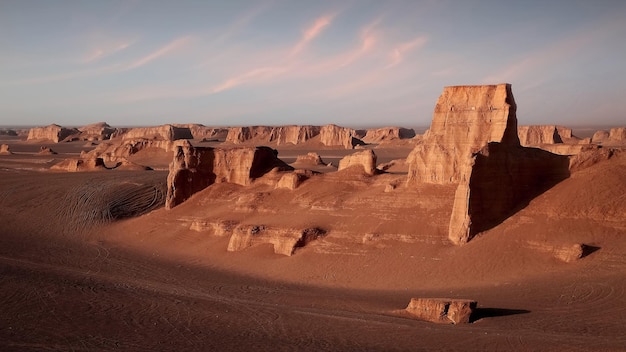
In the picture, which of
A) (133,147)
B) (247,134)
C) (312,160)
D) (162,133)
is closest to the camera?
(312,160)

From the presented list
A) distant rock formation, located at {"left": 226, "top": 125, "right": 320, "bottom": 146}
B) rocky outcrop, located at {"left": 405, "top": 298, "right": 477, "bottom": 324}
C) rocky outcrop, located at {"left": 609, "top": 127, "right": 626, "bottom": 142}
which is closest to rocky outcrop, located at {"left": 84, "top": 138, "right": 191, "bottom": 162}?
distant rock formation, located at {"left": 226, "top": 125, "right": 320, "bottom": 146}

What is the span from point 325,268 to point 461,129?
958 centimetres

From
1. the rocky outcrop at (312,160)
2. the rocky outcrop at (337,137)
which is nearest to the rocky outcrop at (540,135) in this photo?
the rocky outcrop at (312,160)

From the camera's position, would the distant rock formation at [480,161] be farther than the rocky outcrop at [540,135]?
No

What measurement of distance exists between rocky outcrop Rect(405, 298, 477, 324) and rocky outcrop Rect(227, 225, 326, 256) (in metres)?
9.88

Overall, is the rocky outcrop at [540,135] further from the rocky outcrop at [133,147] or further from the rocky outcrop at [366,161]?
the rocky outcrop at [366,161]

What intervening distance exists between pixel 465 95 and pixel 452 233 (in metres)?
7.31

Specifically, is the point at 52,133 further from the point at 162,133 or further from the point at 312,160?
the point at 312,160

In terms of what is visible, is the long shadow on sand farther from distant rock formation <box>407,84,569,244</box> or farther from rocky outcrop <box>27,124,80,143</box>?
rocky outcrop <box>27,124,80,143</box>

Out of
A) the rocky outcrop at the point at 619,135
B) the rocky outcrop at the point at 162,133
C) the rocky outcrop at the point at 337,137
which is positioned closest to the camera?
the rocky outcrop at the point at 619,135

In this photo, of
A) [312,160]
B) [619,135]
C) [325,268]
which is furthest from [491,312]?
[619,135]

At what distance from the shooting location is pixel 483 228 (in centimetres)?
2475

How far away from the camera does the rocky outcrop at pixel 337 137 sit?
124 m

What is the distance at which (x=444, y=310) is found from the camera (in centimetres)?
1831
